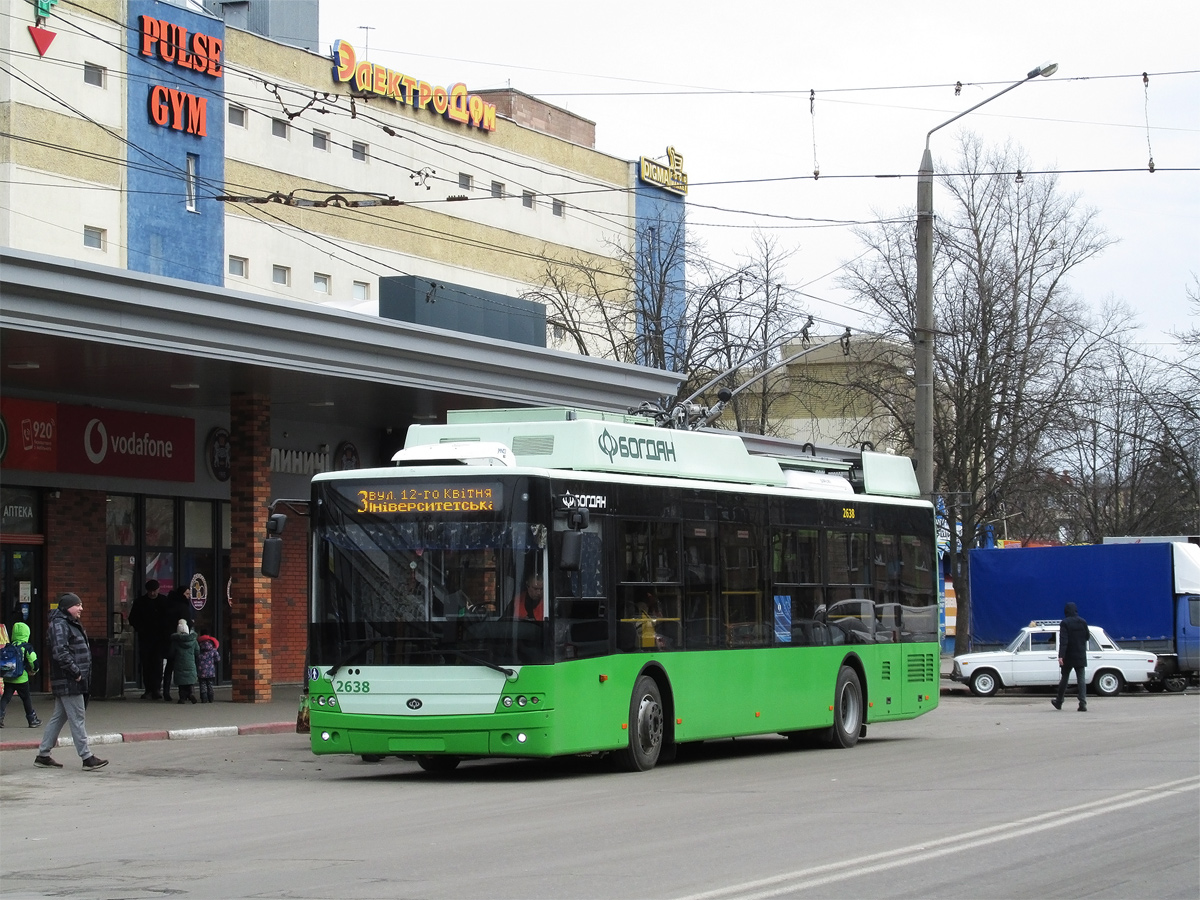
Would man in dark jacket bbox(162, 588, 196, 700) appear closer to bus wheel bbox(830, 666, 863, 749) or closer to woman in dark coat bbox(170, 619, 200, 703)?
woman in dark coat bbox(170, 619, 200, 703)

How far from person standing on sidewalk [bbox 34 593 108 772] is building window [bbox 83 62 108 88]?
104ft

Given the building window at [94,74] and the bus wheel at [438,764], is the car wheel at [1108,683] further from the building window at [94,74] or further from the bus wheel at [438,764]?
the building window at [94,74]

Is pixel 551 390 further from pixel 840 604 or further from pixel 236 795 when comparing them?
pixel 236 795

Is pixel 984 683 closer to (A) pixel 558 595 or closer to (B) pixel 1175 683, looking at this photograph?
(B) pixel 1175 683

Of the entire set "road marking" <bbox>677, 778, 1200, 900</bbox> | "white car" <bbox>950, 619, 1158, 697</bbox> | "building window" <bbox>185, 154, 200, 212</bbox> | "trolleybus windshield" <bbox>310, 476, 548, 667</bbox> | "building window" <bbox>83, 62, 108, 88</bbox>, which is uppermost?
"building window" <bbox>83, 62, 108, 88</bbox>

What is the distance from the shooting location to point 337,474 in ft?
50.0

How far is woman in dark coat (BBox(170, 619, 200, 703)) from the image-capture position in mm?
25031

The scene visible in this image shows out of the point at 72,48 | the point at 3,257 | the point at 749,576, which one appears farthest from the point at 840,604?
the point at 72,48

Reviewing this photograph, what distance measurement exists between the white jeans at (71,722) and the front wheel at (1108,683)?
2107cm

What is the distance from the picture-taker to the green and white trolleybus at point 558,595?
567 inches

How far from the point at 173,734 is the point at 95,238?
28152mm

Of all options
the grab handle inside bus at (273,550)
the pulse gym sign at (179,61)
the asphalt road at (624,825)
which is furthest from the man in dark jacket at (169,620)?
the pulse gym sign at (179,61)

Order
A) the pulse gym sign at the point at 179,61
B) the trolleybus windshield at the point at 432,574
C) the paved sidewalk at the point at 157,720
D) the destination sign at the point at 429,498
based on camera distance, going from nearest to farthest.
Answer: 1. the trolleybus windshield at the point at 432,574
2. the destination sign at the point at 429,498
3. the paved sidewalk at the point at 157,720
4. the pulse gym sign at the point at 179,61

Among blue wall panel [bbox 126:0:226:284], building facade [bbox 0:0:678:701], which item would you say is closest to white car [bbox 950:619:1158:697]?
building facade [bbox 0:0:678:701]
